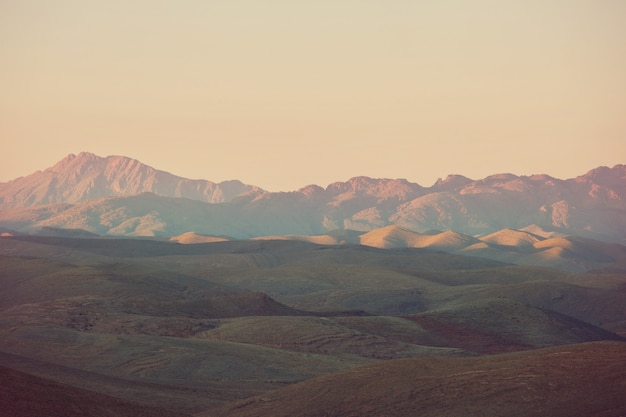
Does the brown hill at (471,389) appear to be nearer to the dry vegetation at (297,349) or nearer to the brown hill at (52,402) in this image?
the dry vegetation at (297,349)

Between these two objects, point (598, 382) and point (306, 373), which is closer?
point (598, 382)

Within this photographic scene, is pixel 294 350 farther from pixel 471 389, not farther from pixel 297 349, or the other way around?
pixel 471 389

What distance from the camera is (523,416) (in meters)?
62.3

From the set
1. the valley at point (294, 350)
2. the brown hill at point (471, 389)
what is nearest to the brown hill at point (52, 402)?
the valley at point (294, 350)

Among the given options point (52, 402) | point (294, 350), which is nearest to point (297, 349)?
point (294, 350)

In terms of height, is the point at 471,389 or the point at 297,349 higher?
the point at 471,389

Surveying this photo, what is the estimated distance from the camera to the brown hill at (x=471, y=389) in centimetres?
6397

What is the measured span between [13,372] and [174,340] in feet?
178

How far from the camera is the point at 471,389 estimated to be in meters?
69.3

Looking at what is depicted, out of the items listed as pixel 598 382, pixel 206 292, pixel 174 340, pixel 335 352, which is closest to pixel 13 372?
pixel 598 382

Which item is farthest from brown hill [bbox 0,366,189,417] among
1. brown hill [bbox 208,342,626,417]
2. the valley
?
brown hill [bbox 208,342,626,417]

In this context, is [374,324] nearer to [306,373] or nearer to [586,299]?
[306,373]

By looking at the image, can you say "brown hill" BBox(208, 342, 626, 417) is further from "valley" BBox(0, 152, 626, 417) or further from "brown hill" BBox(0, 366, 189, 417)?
"brown hill" BBox(0, 366, 189, 417)

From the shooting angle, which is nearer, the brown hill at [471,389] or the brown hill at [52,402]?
the brown hill at [52,402]
